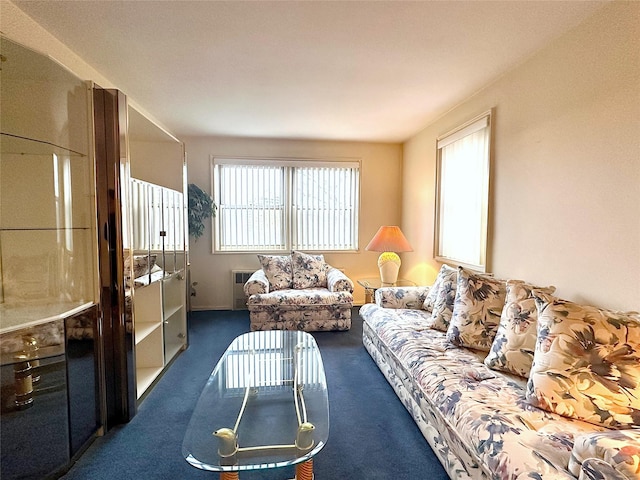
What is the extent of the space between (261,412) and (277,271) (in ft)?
7.93

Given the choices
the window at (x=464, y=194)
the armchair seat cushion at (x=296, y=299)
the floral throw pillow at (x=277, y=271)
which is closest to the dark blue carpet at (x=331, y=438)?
the armchair seat cushion at (x=296, y=299)

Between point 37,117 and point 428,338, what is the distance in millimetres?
2736

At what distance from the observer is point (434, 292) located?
111 inches

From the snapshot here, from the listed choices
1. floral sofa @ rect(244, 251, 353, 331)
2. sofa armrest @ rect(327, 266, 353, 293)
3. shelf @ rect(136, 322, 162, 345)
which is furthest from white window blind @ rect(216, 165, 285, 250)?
shelf @ rect(136, 322, 162, 345)

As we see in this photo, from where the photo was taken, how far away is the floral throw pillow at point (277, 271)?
12.9ft

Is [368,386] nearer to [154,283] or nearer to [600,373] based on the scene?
[600,373]

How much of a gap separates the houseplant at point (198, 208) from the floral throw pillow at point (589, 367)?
389 centimetres

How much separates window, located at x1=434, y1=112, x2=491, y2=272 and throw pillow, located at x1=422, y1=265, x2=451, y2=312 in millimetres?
376

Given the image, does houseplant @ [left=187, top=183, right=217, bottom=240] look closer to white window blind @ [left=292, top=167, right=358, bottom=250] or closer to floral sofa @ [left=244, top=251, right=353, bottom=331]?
floral sofa @ [left=244, top=251, right=353, bottom=331]

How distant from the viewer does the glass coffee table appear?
4.18ft

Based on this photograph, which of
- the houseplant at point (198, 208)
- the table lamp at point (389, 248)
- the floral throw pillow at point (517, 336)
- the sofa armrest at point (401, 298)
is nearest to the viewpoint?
the floral throw pillow at point (517, 336)

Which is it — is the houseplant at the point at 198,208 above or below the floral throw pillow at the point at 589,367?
above

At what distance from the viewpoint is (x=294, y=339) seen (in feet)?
8.39

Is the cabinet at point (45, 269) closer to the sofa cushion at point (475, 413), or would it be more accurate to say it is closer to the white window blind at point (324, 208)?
the sofa cushion at point (475, 413)
